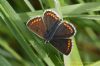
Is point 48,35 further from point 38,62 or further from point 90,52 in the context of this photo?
point 90,52

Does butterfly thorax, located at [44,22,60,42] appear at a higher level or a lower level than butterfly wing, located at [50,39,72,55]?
higher

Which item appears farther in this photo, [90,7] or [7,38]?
[7,38]

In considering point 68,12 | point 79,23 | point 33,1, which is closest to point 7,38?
point 33,1

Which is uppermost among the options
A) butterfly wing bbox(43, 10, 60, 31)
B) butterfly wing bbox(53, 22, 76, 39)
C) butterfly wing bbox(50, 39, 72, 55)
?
butterfly wing bbox(43, 10, 60, 31)

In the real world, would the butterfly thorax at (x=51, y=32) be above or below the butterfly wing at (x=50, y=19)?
below

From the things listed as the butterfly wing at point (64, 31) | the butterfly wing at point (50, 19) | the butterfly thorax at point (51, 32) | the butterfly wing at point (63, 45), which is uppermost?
the butterfly wing at point (50, 19)
